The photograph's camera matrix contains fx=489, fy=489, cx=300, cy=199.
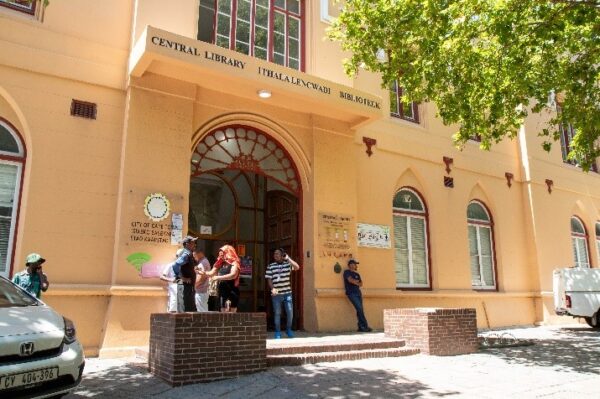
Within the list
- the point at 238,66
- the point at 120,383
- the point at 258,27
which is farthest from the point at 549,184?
the point at 120,383

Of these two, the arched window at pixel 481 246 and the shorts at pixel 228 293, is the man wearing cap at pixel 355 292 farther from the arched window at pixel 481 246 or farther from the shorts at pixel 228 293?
the arched window at pixel 481 246

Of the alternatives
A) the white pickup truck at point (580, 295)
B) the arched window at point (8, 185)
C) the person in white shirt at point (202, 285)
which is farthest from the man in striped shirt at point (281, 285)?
the white pickup truck at point (580, 295)

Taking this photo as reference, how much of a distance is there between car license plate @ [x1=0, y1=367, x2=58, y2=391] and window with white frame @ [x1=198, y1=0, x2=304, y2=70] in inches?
292

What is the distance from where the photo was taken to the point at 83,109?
28.0ft

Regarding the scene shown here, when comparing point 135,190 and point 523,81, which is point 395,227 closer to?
point 523,81

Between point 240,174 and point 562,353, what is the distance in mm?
7247

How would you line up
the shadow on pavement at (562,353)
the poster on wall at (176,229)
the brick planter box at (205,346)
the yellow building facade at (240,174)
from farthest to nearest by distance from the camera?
the poster on wall at (176,229) < the yellow building facade at (240,174) < the shadow on pavement at (562,353) < the brick planter box at (205,346)

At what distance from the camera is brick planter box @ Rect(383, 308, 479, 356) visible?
8211 millimetres

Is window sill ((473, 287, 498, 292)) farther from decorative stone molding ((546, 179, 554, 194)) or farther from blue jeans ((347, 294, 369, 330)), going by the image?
blue jeans ((347, 294, 369, 330))

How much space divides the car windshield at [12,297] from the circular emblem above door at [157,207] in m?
3.10

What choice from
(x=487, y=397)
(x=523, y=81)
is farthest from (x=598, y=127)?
(x=487, y=397)

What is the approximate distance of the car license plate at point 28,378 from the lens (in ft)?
13.5

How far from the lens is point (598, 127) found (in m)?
9.73

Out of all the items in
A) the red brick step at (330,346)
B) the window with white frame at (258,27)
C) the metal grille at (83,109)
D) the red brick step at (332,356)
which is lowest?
the red brick step at (332,356)
